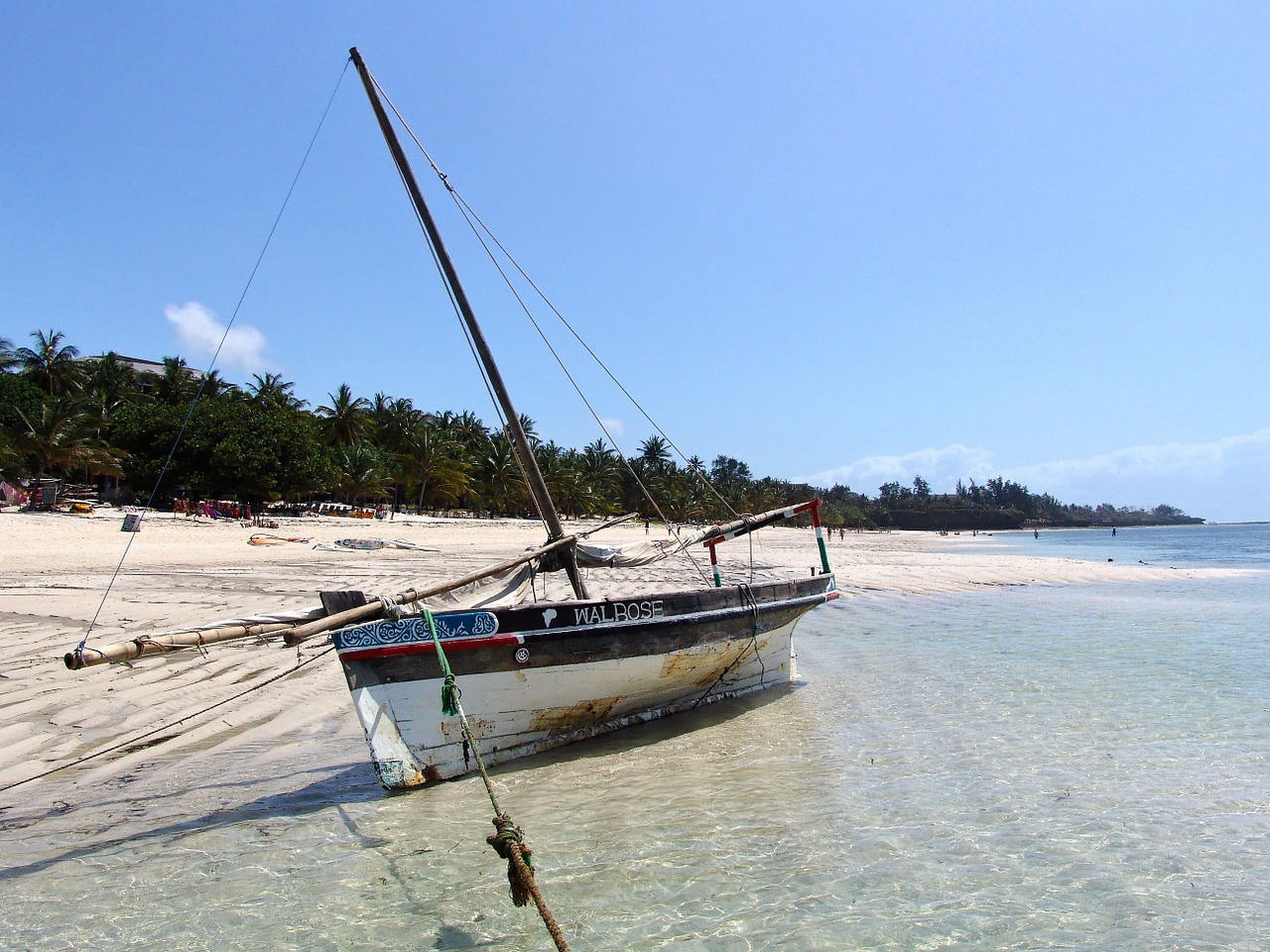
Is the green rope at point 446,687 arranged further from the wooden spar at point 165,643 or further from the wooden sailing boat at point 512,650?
the wooden spar at point 165,643

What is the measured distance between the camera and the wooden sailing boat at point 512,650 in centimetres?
573

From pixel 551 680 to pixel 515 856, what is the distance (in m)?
2.72

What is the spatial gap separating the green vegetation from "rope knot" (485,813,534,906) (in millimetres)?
11908

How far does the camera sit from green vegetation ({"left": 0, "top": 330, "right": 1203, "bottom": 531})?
3931cm

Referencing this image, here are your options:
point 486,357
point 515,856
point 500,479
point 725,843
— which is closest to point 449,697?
point 515,856

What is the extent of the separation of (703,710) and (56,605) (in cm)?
1009

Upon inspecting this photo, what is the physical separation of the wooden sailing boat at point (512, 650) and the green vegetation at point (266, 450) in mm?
7297

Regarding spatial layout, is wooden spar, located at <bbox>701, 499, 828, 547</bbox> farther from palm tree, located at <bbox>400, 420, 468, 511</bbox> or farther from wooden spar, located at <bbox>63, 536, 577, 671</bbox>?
palm tree, located at <bbox>400, 420, 468, 511</bbox>

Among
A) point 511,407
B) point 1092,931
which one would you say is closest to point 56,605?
→ point 511,407

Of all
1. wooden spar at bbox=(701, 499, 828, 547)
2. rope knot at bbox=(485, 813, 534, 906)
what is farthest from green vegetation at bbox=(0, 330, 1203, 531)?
rope knot at bbox=(485, 813, 534, 906)

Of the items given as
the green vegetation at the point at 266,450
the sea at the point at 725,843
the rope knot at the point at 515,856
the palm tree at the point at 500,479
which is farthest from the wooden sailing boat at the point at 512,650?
the palm tree at the point at 500,479

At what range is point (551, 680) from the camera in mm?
6562

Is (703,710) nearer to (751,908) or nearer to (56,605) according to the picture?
(751,908)

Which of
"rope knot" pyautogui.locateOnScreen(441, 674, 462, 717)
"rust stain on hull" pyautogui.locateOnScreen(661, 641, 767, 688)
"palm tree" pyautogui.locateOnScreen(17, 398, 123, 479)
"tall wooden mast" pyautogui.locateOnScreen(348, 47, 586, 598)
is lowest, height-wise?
"rust stain on hull" pyautogui.locateOnScreen(661, 641, 767, 688)
